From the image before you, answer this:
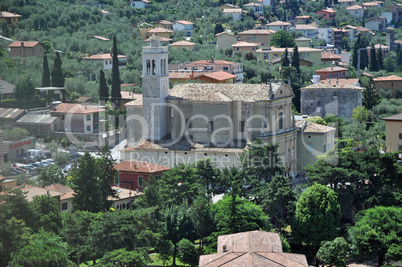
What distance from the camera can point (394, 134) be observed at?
59.2m

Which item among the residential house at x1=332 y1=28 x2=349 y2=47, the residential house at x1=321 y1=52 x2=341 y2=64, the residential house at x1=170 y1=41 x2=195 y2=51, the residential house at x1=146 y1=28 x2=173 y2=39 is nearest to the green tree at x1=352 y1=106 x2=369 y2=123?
the residential house at x1=321 y1=52 x2=341 y2=64

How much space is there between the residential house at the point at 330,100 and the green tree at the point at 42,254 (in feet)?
131

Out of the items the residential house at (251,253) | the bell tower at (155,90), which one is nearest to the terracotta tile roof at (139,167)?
the bell tower at (155,90)

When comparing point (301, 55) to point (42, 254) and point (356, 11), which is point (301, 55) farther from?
point (42, 254)

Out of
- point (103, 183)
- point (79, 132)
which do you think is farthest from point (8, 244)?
point (79, 132)

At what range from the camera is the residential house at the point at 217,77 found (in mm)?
75875

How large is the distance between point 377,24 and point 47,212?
359ft

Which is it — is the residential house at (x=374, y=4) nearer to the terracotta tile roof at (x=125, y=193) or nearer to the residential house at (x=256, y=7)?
the residential house at (x=256, y=7)

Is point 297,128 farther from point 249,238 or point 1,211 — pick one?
point 1,211

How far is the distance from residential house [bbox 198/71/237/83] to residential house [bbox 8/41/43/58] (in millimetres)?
20807

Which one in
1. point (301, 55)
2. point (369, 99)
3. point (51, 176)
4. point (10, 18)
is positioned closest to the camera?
point (51, 176)

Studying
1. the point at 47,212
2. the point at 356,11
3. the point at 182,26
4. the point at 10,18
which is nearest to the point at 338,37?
the point at 182,26

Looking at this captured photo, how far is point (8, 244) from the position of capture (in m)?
37.6

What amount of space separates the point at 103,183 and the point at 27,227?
6916mm
